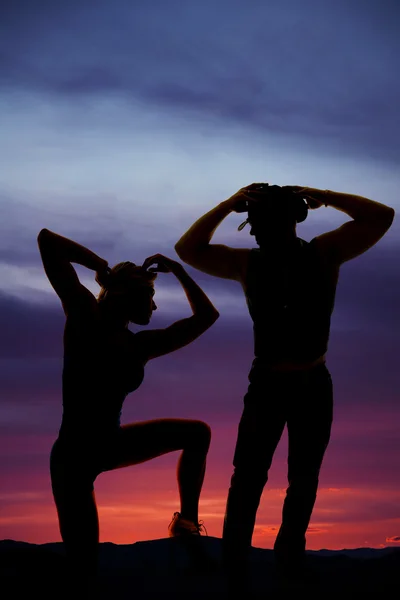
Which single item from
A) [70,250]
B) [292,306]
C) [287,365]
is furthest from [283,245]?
[70,250]

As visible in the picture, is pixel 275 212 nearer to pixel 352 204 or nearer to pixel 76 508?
pixel 352 204

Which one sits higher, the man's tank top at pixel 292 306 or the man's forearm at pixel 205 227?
the man's forearm at pixel 205 227

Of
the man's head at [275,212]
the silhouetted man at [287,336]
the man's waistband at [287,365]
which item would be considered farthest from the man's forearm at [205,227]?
the man's waistband at [287,365]

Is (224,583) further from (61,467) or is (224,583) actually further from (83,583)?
(61,467)

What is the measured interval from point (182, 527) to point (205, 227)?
2.33m

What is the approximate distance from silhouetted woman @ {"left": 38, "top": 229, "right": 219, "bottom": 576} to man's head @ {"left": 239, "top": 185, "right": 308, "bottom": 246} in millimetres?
739

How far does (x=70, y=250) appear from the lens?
5766mm

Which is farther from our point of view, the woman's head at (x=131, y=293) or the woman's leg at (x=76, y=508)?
the woman's head at (x=131, y=293)

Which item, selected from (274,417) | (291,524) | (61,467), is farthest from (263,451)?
(61,467)

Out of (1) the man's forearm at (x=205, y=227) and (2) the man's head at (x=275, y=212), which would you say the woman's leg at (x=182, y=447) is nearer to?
(1) the man's forearm at (x=205, y=227)

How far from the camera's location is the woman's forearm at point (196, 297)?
5.89 m

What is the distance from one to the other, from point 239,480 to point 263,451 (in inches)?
11.1

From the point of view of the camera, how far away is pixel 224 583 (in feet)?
17.4

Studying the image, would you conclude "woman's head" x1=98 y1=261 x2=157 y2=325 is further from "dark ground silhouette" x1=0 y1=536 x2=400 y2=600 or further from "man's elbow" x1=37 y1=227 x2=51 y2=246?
"dark ground silhouette" x1=0 y1=536 x2=400 y2=600
